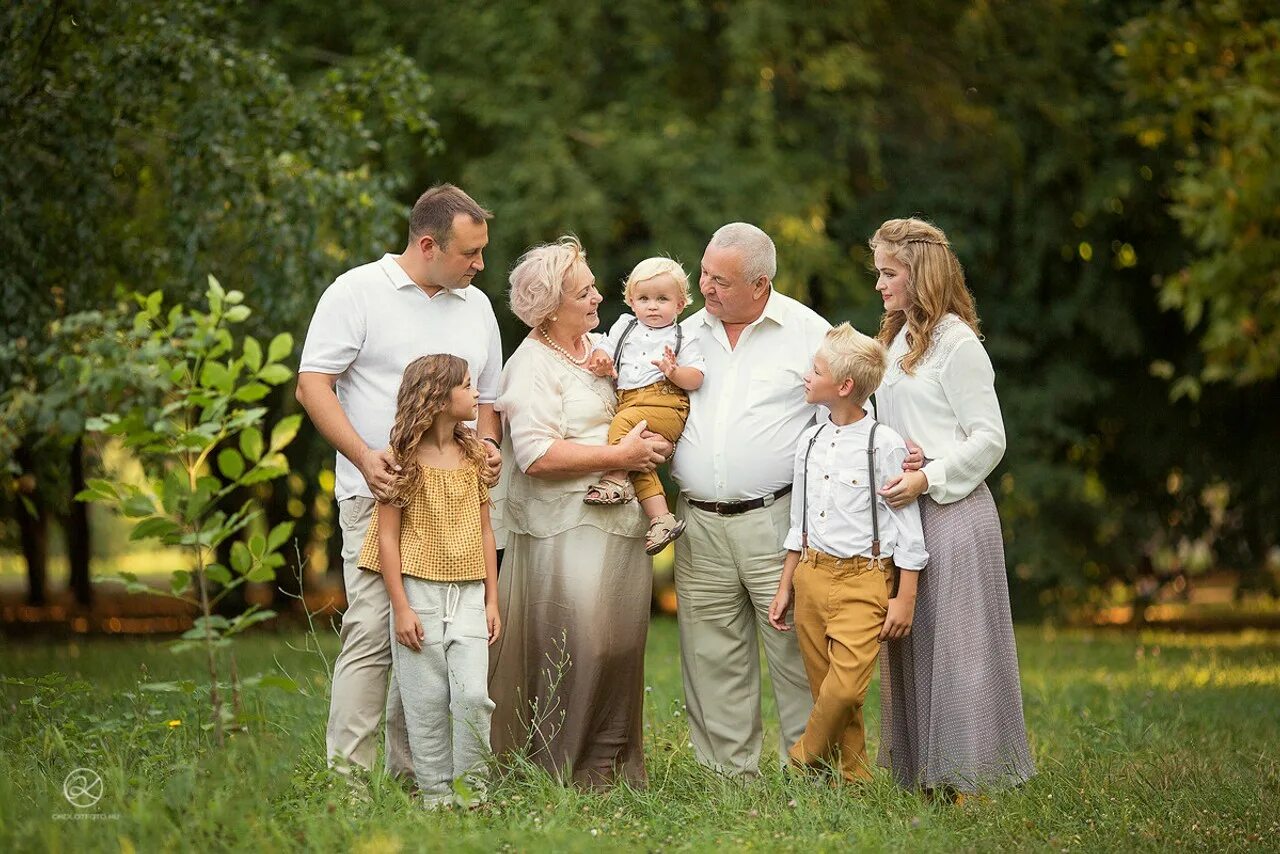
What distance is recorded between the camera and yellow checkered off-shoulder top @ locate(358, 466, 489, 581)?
4746 millimetres

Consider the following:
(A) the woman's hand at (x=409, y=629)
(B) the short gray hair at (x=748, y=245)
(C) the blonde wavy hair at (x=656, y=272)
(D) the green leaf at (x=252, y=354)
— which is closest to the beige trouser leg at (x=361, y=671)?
(A) the woman's hand at (x=409, y=629)

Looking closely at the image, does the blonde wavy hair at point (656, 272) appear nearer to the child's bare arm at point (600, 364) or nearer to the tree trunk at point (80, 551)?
the child's bare arm at point (600, 364)

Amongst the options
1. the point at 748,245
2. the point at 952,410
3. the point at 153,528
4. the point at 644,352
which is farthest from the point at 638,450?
the point at 153,528

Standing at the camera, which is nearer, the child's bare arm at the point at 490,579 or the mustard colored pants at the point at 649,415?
the child's bare arm at the point at 490,579

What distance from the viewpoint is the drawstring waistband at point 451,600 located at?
478 cm

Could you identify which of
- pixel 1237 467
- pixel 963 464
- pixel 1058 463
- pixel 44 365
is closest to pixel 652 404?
pixel 963 464

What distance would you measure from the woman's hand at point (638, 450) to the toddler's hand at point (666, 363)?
0.22 metres

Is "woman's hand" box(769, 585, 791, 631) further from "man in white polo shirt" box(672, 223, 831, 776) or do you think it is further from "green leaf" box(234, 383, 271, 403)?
"green leaf" box(234, 383, 271, 403)

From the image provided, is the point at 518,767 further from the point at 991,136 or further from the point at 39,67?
the point at 991,136

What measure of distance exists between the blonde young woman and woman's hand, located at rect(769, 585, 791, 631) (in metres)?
0.47

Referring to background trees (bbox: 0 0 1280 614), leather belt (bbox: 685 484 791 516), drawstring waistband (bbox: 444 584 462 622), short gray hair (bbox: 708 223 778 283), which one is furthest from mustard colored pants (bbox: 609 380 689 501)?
background trees (bbox: 0 0 1280 614)

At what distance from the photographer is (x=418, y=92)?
29.3ft

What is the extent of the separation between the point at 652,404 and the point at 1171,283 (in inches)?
277

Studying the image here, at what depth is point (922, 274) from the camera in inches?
202
